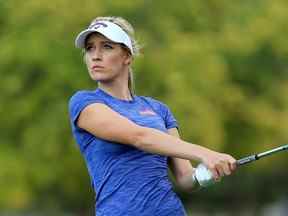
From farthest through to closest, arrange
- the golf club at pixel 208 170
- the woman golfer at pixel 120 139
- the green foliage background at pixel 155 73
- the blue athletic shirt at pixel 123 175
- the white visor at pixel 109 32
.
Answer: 1. the green foliage background at pixel 155 73
2. the white visor at pixel 109 32
3. the blue athletic shirt at pixel 123 175
4. the woman golfer at pixel 120 139
5. the golf club at pixel 208 170

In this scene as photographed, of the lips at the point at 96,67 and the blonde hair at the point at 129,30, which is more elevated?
the blonde hair at the point at 129,30

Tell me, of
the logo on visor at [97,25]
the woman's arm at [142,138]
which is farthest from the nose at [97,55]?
the woman's arm at [142,138]

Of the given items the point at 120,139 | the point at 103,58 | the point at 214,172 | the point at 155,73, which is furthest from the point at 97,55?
the point at 155,73

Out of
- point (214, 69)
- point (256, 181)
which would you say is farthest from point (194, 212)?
point (214, 69)

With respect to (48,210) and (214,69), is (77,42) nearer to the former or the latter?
(214,69)

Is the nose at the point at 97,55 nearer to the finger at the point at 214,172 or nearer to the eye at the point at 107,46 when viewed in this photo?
the eye at the point at 107,46

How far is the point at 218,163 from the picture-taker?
16.6 feet

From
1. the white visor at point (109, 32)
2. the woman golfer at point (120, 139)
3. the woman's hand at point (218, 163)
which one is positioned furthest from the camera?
the white visor at point (109, 32)

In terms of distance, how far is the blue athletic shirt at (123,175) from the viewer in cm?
539

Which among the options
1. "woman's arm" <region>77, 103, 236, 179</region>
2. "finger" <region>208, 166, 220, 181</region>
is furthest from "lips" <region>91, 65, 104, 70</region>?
"finger" <region>208, 166, 220, 181</region>

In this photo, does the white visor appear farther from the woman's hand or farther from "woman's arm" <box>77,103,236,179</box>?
the woman's hand

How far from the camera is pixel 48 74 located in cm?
1572

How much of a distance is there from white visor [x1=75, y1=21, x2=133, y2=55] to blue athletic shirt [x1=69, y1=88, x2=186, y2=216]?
11.2 inches

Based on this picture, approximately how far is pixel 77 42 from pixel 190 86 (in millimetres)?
10209
